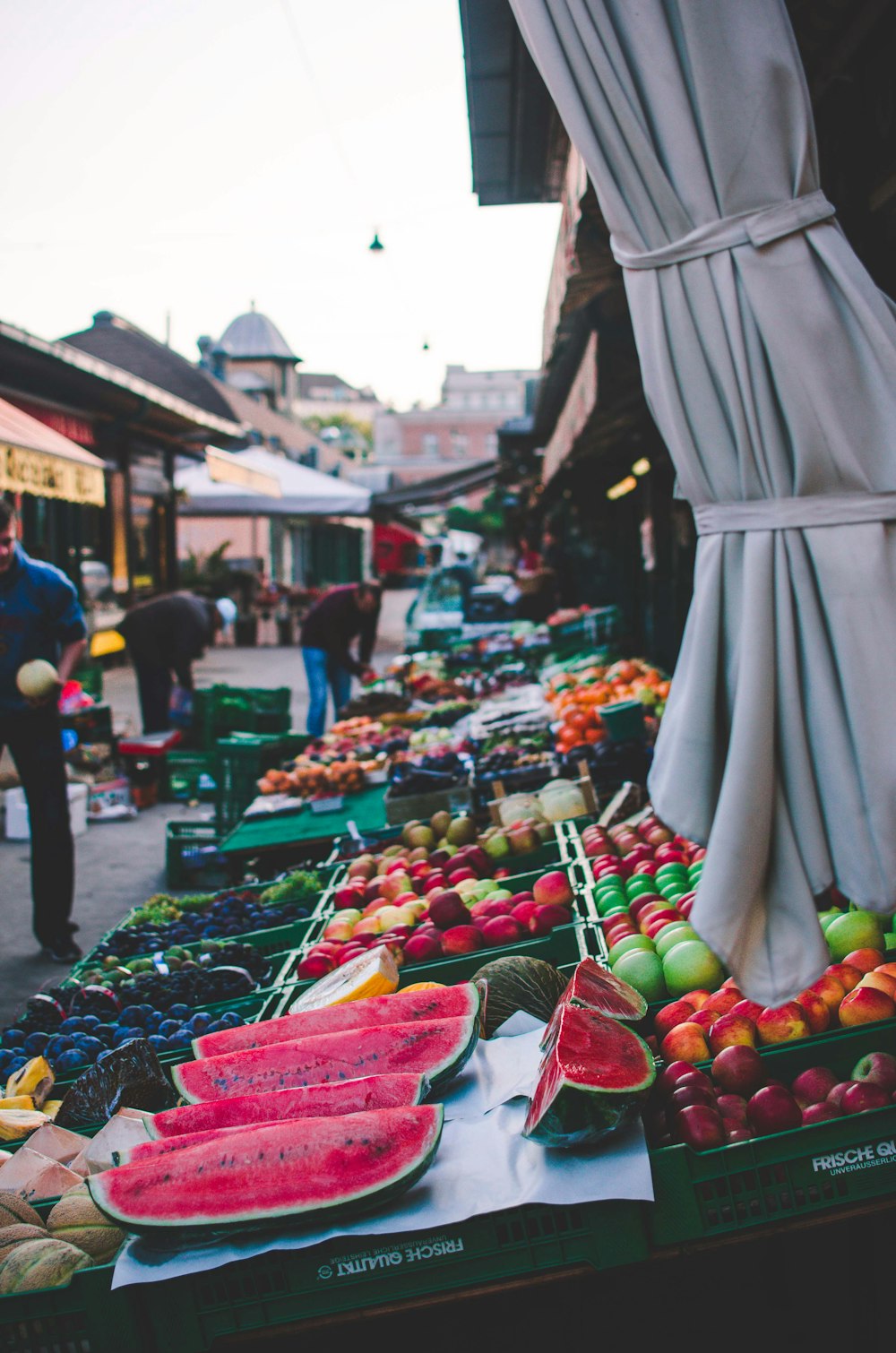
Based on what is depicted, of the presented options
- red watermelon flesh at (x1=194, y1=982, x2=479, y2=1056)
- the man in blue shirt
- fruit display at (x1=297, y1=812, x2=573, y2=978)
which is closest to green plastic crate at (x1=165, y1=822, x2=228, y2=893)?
the man in blue shirt

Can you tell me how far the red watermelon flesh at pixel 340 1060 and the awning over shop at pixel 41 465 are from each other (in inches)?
226

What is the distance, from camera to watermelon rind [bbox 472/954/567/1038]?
2744 mm

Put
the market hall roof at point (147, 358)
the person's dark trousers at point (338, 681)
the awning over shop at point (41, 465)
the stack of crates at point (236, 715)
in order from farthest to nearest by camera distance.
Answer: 1. the market hall roof at point (147, 358)
2. the person's dark trousers at point (338, 681)
3. the stack of crates at point (236, 715)
4. the awning over shop at point (41, 465)

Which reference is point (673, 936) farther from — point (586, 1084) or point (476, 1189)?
point (476, 1189)

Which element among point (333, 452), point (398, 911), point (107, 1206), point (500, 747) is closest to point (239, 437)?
point (500, 747)

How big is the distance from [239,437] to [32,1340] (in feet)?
59.0

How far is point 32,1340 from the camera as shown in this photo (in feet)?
6.53

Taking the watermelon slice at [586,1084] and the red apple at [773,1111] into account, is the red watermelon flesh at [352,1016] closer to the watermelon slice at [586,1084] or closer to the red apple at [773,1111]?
the watermelon slice at [586,1084]

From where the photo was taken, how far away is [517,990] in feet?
9.13

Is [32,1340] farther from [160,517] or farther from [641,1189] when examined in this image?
[160,517]

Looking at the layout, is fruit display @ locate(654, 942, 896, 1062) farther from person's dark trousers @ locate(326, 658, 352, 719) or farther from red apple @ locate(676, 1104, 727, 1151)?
person's dark trousers @ locate(326, 658, 352, 719)

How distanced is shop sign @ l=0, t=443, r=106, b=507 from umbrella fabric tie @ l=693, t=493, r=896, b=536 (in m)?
6.56

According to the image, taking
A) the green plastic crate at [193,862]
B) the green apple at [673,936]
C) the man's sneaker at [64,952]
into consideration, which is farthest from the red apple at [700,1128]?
the green plastic crate at [193,862]

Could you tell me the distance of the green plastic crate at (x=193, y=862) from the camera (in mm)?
6598
